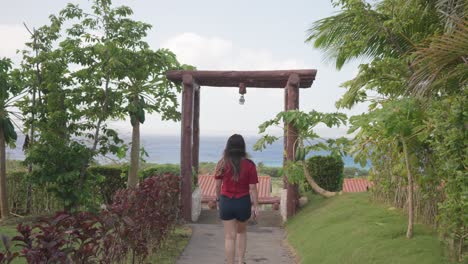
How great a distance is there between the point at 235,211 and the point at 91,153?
23.2ft

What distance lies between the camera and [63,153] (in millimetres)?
11547

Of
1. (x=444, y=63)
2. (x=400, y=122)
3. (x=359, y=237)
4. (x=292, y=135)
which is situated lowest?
(x=359, y=237)

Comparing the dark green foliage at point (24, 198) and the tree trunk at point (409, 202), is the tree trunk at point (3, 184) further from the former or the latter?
the tree trunk at point (409, 202)

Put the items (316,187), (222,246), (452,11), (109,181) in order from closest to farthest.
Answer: (452,11), (222,246), (316,187), (109,181)

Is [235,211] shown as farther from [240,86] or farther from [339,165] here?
[339,165]

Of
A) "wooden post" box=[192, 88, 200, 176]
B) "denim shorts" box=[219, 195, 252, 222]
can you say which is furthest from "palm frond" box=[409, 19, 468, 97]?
"wooden post" box=[192, 88, 200, 176]

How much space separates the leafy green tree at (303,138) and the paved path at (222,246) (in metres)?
1.38

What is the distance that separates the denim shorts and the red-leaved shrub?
102 centimetres

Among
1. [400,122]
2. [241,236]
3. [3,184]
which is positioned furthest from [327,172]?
[3,184]

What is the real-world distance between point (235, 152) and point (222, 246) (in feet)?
10.4

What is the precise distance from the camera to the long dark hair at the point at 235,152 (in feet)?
19.1

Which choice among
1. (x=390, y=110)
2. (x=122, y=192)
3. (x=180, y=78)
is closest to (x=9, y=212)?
(x=180, y=78)

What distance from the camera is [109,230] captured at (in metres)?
4.63

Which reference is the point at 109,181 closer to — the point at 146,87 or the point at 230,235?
the point at 146,87
